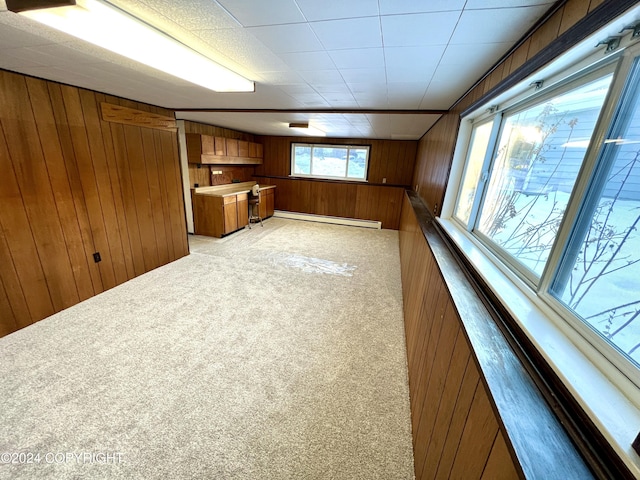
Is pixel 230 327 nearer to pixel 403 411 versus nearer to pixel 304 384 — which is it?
pixel 304 384

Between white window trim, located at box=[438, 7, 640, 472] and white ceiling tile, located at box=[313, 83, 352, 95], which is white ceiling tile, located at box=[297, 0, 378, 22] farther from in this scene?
white ceiling tile, located at box=[313, 83, 352, 95]

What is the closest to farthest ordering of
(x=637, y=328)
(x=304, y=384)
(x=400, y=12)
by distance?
(x=637, y=328) < (x=400, y=12) < (x=304, y=384)

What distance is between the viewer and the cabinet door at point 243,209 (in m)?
5.39

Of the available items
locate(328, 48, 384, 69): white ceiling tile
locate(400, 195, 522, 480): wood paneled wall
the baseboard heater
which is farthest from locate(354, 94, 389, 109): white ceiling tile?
the baseboard heater

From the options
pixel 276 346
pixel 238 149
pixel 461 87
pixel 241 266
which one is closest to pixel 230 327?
pixel 276 346

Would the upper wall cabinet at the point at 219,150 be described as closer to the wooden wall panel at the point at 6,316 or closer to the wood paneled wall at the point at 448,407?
the wooden wall panel at the point at 6,316

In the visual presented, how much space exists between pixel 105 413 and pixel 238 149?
523 cm

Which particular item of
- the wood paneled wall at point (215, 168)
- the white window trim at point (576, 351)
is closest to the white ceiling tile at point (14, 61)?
the wood paneled wall at point (215, 168)

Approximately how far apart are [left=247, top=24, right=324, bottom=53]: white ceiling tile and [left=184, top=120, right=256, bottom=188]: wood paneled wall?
3.91 meters

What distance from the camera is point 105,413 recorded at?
5.12 ft

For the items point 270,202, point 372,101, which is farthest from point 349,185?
point 372,101

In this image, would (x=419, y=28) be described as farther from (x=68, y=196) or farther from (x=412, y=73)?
(x=68, y=196)

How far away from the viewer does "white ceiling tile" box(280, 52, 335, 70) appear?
158cm

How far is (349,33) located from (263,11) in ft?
1.41
